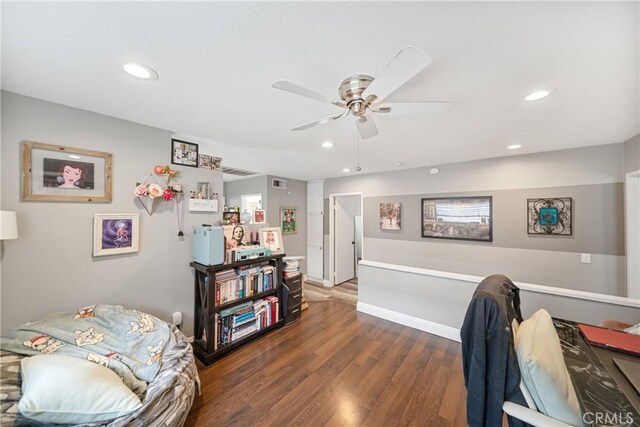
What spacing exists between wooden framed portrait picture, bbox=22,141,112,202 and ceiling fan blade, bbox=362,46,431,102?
2370mm

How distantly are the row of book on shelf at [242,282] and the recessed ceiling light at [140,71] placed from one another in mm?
1857

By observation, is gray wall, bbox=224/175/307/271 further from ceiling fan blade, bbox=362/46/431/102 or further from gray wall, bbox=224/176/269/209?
ceiling fan blade, bbox=362/46/431/102

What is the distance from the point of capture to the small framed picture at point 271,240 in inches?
122

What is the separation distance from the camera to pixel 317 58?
48.5 inches

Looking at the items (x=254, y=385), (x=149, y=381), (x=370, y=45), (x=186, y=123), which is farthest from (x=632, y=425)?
(x=186, y=123)

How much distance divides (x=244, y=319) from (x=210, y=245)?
101cm

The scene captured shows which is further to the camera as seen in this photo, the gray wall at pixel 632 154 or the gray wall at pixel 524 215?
the gray wall at pixel 524 215

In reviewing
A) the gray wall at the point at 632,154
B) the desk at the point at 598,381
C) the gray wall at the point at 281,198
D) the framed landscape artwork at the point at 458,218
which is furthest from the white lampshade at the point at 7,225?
the gray wall at the point at 632,154

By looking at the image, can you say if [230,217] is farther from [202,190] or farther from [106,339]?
[106,339]

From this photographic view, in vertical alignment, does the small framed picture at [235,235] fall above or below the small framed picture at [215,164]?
below

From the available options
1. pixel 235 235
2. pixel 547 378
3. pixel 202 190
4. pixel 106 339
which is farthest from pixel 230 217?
pixel 547 378

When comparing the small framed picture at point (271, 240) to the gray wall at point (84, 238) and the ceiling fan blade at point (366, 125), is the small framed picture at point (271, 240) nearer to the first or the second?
the gray wall at point (84, 238)

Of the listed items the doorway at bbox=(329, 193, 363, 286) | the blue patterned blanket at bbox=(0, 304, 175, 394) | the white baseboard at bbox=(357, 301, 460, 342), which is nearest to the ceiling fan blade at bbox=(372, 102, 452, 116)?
the blue patterned blanket at bbox=(0, 304, 175, 394)

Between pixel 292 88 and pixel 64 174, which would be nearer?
A: pixel 292 88
